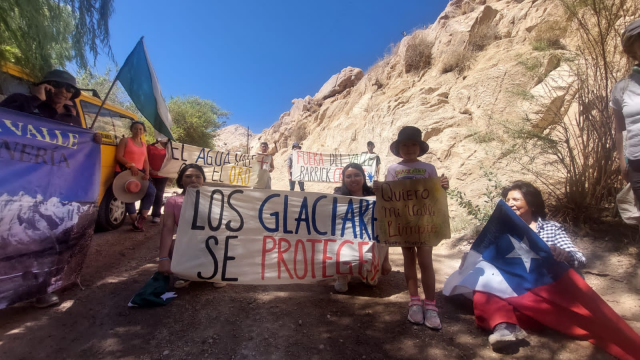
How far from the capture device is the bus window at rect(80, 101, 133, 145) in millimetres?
4219

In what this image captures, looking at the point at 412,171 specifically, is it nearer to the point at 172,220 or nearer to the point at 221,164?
the point at 172,220

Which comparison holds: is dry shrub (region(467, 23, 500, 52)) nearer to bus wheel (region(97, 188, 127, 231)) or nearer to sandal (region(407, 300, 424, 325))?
sandal (region(407, 300, 424, 325))

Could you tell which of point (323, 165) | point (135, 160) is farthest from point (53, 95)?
point (323, 165)

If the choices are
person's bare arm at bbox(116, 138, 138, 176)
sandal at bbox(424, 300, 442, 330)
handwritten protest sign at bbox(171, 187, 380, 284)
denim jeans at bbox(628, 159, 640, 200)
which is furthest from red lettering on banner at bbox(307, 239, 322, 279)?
person's bare arm at bbox(116, 138, 138, 176)

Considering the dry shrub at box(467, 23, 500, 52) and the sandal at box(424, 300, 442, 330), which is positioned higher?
the dry shrub at box(467, 23, 500, 52)

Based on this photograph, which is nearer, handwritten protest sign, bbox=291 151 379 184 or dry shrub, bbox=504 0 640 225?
dry shrub, bbox=504 0 640 225

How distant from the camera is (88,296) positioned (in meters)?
2.69

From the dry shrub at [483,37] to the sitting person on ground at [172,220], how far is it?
1145cm

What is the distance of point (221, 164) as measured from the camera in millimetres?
8148

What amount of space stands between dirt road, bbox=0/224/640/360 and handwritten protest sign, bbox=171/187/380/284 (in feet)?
0.89

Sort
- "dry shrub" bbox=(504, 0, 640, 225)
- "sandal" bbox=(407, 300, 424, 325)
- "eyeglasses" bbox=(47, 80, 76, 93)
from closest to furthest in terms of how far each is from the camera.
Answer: "sandal" bbox=(407, 300, 424, 325) < "eyeglasses" bbox=(47, 80, 76, 93) < "dry shrub" bbox=(504, 0, 640, 225)

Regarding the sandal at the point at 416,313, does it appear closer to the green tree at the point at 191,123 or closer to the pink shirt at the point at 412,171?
the pink shirt at the point at 412,171

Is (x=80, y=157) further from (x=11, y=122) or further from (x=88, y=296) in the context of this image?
(x=88, y=296)

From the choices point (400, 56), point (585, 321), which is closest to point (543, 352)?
point (585, 321)
